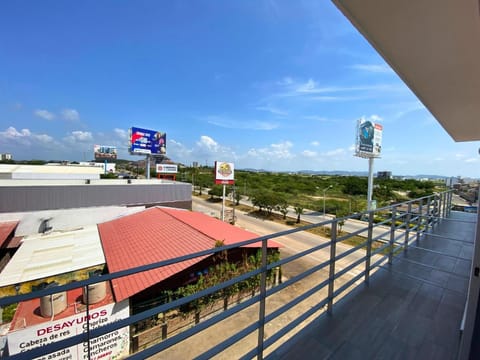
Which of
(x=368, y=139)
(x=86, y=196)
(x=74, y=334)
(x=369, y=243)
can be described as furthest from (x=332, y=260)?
(x=368, y=139)

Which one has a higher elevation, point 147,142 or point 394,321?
point 147,142

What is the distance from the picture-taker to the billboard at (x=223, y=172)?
52.1 feet

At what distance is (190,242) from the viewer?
23.1ft

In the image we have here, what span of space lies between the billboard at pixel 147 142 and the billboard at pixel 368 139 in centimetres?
1726

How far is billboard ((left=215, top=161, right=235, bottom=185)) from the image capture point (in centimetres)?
1587

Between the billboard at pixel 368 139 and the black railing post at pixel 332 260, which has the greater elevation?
the billboard at pixel 368 139

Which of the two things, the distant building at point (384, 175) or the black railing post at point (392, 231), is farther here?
the distant building at point (384, 175)

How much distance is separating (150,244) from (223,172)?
9.59 meters

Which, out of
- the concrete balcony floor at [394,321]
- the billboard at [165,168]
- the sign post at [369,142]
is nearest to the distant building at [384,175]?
the sign post at [369,142]

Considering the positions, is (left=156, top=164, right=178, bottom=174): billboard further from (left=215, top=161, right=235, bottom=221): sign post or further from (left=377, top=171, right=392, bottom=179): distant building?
(left=377, top=171, right=392, bottom=179): distant building

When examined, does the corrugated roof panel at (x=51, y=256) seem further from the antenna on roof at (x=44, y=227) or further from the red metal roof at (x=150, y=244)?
the antenna on roof at (x=44, y=227)

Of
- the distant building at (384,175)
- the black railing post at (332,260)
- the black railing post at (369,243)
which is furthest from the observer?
the distant building at (384,175)

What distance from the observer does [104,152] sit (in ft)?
133

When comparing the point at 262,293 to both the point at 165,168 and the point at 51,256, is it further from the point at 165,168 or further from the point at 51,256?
the point at 165,168
